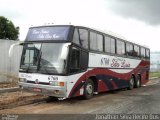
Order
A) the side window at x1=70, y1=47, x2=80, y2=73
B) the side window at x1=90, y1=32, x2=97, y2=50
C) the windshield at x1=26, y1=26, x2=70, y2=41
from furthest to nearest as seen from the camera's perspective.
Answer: the side window at x1=90, y1=32, x2=97, y2=50 → the windshield at x1=26, y1=26, x2=70, y2=41 → the side window at x1=70, y1=47, x2=80, y2=73

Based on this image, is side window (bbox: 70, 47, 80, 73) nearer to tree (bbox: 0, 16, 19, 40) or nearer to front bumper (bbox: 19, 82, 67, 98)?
front bumper (bbox: 19, 82, 67, 98)

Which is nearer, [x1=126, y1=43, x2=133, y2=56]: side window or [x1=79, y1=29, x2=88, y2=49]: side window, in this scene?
[x1=79, y1=29, x2=88, y2=49]: side window

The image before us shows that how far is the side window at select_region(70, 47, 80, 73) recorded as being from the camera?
537 inches

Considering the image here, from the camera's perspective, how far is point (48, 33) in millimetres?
14242

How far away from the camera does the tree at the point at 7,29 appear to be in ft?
122

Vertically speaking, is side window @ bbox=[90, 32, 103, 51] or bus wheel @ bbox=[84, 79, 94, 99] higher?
side window @ bbox=[90, 32, 103, 51]

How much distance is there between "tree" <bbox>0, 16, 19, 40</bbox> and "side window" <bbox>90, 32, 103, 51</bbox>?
73.5ft

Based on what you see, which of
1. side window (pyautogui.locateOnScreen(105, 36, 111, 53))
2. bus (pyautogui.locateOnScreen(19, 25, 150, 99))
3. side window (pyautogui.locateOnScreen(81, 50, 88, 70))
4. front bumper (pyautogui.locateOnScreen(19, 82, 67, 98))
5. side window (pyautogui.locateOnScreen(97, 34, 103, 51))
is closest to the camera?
front bumper (pyautogui.locateOnScreen(19, 82, 67, 98))

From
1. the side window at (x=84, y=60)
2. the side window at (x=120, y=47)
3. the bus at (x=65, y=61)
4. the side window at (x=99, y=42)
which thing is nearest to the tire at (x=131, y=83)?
the side window at (x=120, y=47)

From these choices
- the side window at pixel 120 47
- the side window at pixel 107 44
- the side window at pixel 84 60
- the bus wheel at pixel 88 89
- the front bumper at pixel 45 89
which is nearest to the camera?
the front bumper at pixel 45 89

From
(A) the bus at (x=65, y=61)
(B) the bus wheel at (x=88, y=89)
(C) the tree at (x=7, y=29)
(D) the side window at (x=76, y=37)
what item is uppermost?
(C) the tree at (x=7, y=29)

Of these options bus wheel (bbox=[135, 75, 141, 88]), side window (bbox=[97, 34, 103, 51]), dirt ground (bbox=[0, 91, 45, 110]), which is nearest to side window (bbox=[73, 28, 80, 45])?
side window (bbox=[97, 34, 103, 51])

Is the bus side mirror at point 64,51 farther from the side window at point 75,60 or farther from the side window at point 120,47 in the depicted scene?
the side window at point 120,47

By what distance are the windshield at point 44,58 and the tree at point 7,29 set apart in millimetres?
23489
